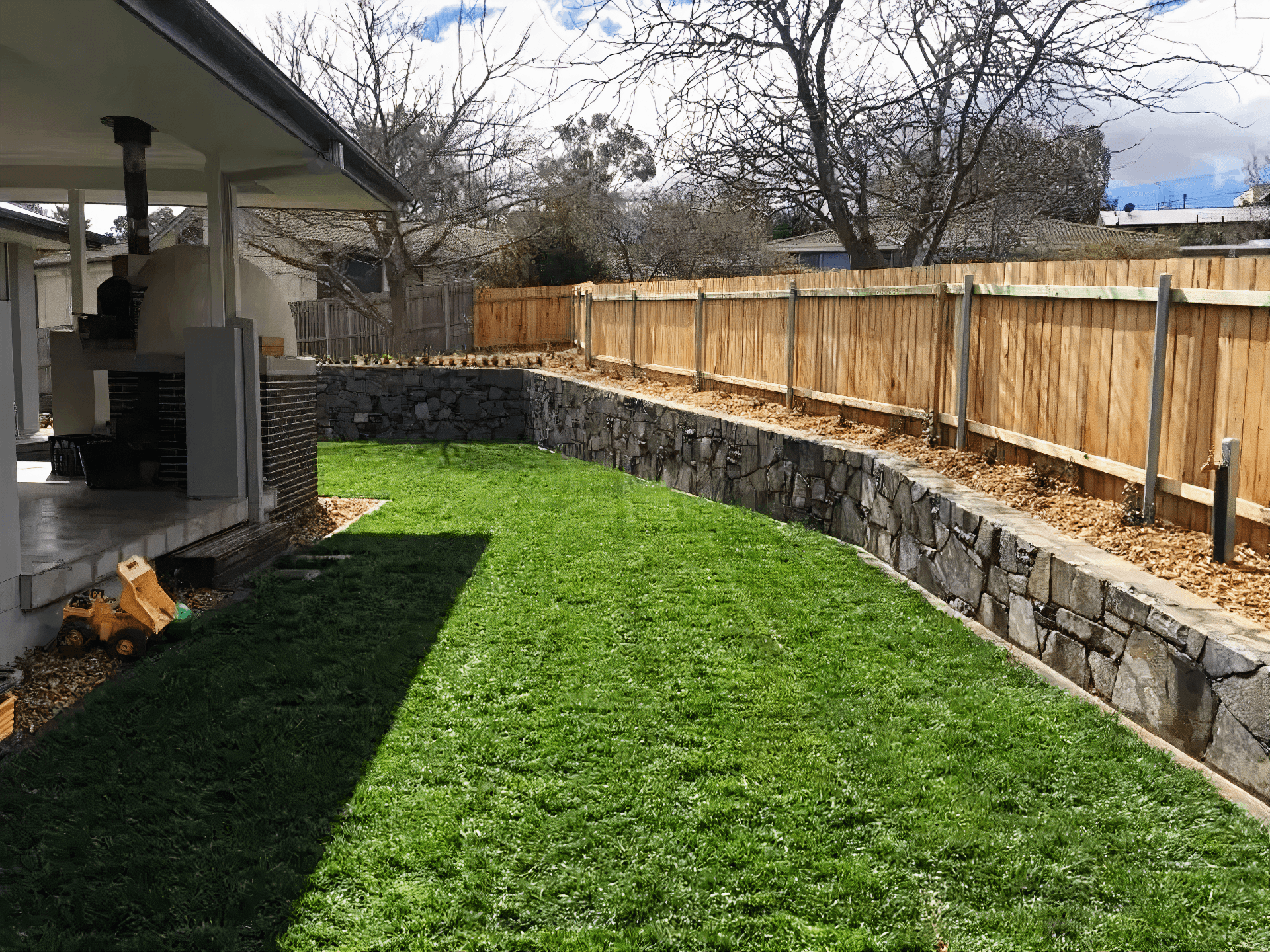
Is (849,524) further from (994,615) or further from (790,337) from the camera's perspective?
(790,337)

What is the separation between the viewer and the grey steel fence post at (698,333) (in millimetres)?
12805

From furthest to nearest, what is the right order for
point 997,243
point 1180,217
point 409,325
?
point 1180,217, point 409,325, point 997,243

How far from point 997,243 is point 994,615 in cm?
956

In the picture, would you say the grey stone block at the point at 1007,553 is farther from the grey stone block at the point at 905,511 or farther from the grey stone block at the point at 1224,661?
the grey stone block at the point at 1224,661

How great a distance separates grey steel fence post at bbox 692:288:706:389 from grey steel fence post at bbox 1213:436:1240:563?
27.2 ft

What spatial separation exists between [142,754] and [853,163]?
871 centimetres

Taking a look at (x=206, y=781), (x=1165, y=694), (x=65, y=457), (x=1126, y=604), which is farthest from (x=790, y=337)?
(x=206, y=781)

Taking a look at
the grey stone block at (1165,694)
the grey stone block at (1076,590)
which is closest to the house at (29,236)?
the grey stone block at (1076,590)

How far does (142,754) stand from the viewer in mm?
4344

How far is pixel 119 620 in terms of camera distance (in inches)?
219

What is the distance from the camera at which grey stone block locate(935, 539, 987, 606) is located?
635cm

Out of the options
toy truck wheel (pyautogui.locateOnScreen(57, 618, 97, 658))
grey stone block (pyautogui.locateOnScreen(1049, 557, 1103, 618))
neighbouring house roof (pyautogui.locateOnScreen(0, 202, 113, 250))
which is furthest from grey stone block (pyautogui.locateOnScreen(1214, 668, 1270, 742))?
neighbouring house roof (pyautogui.locateOnScreen(0, 202, 113, 250))

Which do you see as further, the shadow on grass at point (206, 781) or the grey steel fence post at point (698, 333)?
the grey steel fence post at point (698, 333)

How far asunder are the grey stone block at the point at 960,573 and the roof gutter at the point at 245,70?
4935 millimetres
